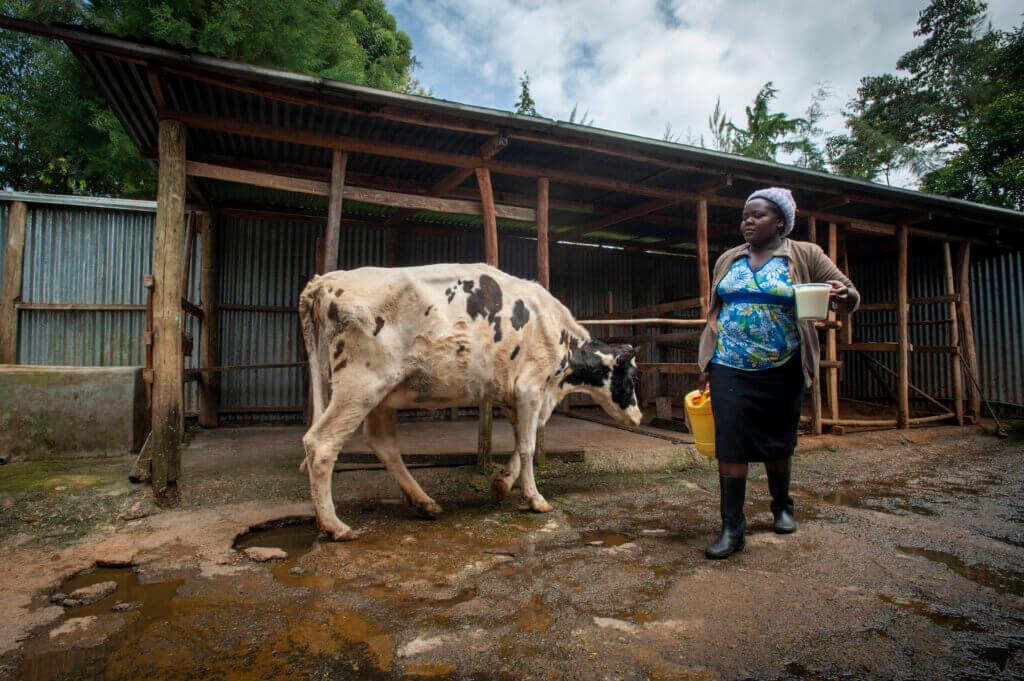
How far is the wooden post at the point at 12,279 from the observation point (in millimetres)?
6891

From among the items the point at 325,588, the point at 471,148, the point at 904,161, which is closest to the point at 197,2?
the point at 471,148

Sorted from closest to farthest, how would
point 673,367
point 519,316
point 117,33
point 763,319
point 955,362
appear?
point 763,319 → point 519,316 → point 673,367 → point 955,362 → point 117,33

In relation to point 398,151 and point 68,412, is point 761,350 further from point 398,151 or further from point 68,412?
point 68,412

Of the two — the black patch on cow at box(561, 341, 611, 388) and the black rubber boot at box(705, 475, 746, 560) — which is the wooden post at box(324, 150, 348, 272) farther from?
the black rubber boot at box(705, 475, 746, 560)

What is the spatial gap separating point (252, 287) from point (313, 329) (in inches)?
183

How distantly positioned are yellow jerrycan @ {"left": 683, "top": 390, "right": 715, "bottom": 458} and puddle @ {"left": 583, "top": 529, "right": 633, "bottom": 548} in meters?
0.80

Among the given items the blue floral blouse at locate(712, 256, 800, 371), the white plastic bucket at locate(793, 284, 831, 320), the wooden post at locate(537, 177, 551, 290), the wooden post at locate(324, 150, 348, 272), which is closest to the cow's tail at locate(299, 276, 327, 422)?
the wooden post at locate(324, 150, 348, 272)

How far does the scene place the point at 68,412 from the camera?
512 cm

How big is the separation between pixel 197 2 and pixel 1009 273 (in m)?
16.7

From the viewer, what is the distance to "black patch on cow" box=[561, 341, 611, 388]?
15.8 ft

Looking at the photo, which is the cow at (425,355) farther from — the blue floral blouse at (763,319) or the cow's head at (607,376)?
the blue floral blouse at (763,319)

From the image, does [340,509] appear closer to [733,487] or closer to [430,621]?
[430,621]

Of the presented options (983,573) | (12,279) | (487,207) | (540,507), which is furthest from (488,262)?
(12,279)

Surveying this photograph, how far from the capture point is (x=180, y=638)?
7.20 feet
